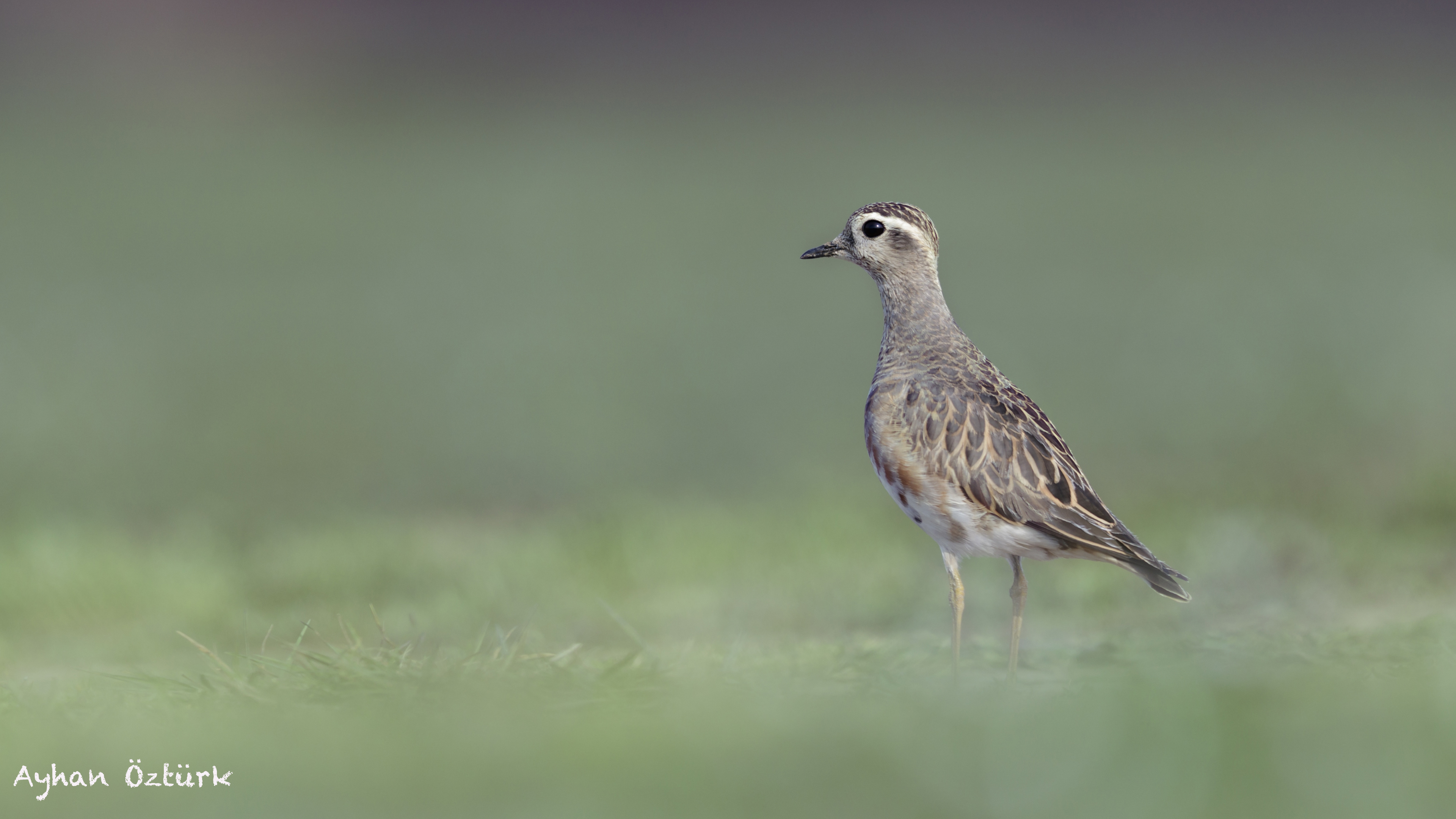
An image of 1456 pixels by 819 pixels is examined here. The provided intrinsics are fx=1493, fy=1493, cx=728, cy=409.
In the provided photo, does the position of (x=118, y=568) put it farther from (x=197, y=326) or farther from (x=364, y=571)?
(x=197, y=326)

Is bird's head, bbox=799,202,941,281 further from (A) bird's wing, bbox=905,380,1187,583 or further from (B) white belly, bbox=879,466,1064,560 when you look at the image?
(B) white belly, bbox=879,466,1064,560

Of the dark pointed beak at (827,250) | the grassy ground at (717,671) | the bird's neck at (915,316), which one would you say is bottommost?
the grassy ground at (717,671)

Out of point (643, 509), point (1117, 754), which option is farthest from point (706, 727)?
point (643, 509)

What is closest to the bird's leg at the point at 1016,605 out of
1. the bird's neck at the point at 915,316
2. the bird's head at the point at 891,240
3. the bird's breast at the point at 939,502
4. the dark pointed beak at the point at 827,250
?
the bird's breast at the point at 939,502

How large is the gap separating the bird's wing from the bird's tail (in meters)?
0.02

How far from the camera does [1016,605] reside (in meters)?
8.02

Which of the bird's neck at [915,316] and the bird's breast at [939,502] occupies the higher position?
the bird's neck at [915,316]

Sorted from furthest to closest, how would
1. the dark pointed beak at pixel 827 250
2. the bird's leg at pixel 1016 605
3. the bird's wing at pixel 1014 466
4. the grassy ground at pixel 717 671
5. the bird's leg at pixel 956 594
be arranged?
the dark pointed beak at pixel 827 250
the bird's wing at pixel 1014 466
the bird's leg at pixel 956 594
the bird's leg at pixel 1016 605
the grassy ground at pixel 717 671

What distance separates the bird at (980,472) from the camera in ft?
26.0

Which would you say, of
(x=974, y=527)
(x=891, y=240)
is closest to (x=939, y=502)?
(x=974, y=527)

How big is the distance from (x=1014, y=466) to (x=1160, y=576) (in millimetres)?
987

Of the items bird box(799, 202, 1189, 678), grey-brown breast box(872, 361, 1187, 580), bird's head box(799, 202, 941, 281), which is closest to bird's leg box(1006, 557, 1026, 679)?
bird box(799, 202, 1189, 678)

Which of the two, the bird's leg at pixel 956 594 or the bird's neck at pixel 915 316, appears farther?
the bird's neck at pixel 915 316

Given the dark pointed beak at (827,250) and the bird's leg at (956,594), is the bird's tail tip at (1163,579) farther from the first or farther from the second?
the dark pointed beak at (827,250)
